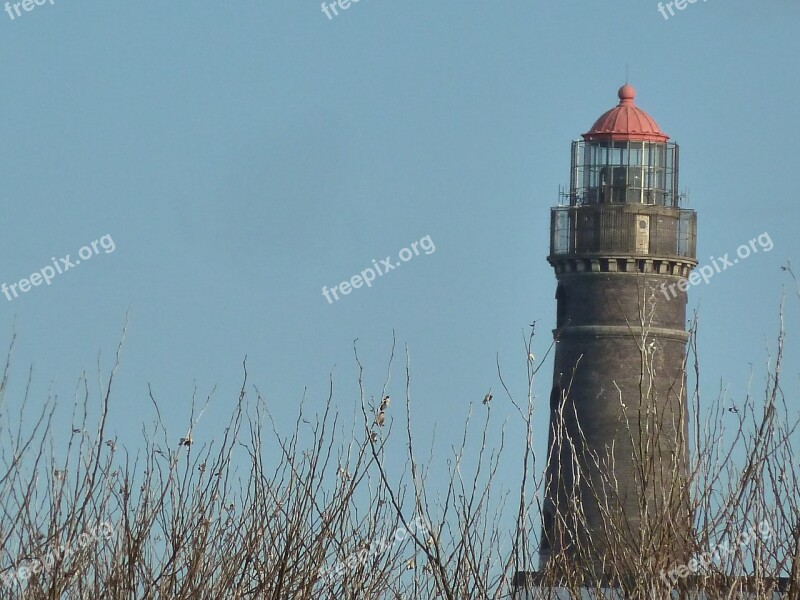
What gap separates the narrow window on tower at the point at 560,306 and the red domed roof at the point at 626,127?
280cm

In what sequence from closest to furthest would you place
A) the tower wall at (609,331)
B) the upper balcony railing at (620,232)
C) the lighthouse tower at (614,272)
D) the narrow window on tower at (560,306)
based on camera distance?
the tower wall at (609,331), the lighthouse tower at (614,272), the narrow window on tower at (560,306), the upper balcony railing at (620,232)

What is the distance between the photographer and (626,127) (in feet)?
113

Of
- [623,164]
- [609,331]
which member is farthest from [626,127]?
[609,331]

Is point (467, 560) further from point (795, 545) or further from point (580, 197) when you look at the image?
point (580, 197)

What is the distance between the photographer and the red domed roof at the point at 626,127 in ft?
113

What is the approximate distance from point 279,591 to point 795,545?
7.92 ft

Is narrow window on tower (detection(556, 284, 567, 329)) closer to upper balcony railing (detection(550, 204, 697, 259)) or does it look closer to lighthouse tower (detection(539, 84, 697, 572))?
lighthouse tower (detection(539, 84, 697, 572))

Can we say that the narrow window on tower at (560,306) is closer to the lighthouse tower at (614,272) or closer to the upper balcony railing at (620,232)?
the lighthouse tower at (614,272)

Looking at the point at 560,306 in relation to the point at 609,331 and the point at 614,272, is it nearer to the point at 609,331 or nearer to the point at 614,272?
the point at 614,272

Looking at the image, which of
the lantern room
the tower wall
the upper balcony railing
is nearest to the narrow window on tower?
the tower wall

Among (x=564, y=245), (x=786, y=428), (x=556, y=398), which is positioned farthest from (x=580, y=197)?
(x=786, y=428)

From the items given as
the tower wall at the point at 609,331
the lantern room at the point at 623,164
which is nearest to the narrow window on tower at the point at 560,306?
the tower wall at the point at 609,331

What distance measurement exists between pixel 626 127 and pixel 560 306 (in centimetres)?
340

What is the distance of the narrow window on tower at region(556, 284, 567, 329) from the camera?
3394 cm
